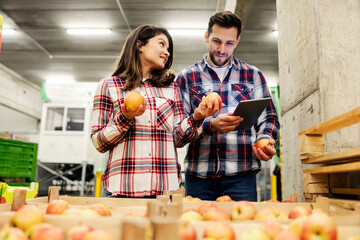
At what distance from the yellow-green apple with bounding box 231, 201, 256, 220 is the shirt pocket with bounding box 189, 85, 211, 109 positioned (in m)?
1.10

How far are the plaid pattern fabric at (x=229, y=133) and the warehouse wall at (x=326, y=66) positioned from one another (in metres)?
0.23

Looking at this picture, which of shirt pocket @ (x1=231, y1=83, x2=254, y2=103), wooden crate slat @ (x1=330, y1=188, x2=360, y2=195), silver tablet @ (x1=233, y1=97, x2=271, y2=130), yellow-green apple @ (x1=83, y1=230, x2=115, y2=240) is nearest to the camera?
yellow-green apple @ (x1=83, y1=230, x2=115, y2=240)

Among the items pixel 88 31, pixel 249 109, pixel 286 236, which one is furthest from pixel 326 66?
pixel 88 31

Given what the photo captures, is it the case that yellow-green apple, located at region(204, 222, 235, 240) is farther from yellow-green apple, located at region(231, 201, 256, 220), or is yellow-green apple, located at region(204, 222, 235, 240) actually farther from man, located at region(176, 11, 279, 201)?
man, located at region(176, 11, 279, 201)

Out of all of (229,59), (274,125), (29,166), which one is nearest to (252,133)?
(274,125)

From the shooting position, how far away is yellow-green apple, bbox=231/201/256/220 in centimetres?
118

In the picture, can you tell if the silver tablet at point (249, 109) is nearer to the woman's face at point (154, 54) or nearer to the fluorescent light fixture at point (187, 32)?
the woman's face at point (154, 54)

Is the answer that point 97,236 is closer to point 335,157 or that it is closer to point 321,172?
point 335,157

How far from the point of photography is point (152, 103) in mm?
1884

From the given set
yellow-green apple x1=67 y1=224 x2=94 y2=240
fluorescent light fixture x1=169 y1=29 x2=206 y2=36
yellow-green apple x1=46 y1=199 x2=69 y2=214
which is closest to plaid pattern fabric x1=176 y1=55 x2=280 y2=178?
yellow-green apple x1=46 y1=199 x2=69 y2=214

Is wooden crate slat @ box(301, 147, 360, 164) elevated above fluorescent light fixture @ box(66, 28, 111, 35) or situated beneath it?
situated beneath

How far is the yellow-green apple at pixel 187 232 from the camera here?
0.80m

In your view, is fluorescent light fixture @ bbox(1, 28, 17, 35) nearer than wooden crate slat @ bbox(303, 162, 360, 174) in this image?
No

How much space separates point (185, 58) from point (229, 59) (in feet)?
26.3
